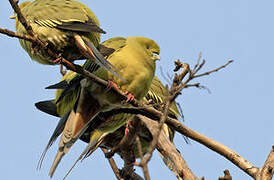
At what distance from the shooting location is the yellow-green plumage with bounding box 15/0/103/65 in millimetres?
4891

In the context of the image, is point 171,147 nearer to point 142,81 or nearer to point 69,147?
point 142,81

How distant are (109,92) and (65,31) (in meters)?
0.97

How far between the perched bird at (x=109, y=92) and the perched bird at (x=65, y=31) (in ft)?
1.23

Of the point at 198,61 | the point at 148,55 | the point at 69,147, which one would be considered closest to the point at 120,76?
the point at 148,55

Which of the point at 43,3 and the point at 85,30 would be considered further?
the point at 43,3

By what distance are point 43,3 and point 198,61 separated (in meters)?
2.76

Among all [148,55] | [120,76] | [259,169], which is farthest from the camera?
[148,55]

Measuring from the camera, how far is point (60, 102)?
21.6 feet

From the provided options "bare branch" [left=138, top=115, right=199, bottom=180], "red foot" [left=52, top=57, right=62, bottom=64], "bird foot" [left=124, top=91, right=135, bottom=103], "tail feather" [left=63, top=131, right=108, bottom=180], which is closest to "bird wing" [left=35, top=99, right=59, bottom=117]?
"tail feather" [left=63, top=131, right=108, bottom=180]

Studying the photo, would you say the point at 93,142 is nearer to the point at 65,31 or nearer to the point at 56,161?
the point at 56,161

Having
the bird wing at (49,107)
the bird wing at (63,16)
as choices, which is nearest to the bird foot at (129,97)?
the bird wing at (63,16)

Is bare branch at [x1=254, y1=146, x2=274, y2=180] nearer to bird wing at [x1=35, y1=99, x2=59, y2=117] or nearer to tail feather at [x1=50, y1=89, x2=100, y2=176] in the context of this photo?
tail feather at [x1=50, y1=89, x2=100, y2=176]

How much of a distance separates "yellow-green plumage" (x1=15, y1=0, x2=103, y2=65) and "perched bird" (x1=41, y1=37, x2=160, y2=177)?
406 mm

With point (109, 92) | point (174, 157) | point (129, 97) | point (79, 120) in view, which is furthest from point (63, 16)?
point (174, 157)
